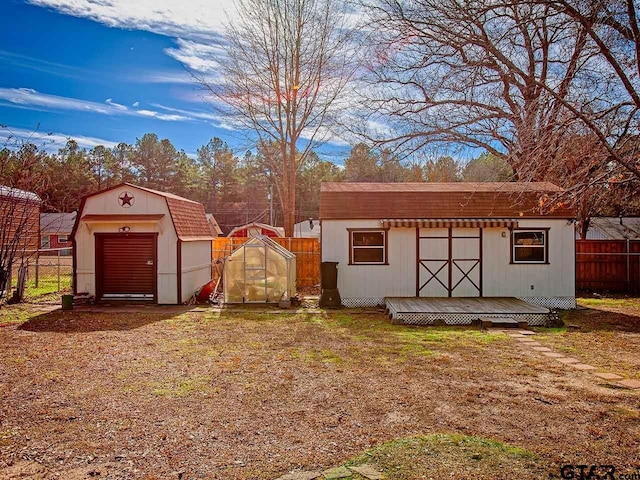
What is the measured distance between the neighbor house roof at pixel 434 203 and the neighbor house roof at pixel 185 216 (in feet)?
14.5

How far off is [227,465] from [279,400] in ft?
5.69

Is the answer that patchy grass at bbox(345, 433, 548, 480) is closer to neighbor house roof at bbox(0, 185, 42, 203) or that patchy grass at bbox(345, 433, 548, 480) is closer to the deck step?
the deck step

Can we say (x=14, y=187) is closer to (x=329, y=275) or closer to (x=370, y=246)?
(x=329, y=275)

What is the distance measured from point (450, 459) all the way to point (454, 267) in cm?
1042

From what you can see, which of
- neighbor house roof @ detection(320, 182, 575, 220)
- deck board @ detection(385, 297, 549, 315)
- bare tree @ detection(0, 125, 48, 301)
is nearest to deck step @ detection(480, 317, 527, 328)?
deck board @ detection(385, 297, 549, 315)

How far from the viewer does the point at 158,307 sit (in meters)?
13.7

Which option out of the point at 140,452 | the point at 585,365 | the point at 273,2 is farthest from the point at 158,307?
the point at 273,2

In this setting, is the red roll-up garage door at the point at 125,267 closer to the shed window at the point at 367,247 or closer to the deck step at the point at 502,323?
the shed window at the point at 367,247

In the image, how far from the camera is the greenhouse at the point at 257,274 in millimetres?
13703

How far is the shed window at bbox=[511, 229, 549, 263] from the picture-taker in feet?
45.6

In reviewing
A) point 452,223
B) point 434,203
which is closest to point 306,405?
point 452,223

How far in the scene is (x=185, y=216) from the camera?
50.4 ft

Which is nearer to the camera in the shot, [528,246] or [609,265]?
[528,246]

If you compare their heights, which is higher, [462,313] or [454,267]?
[454,267]
